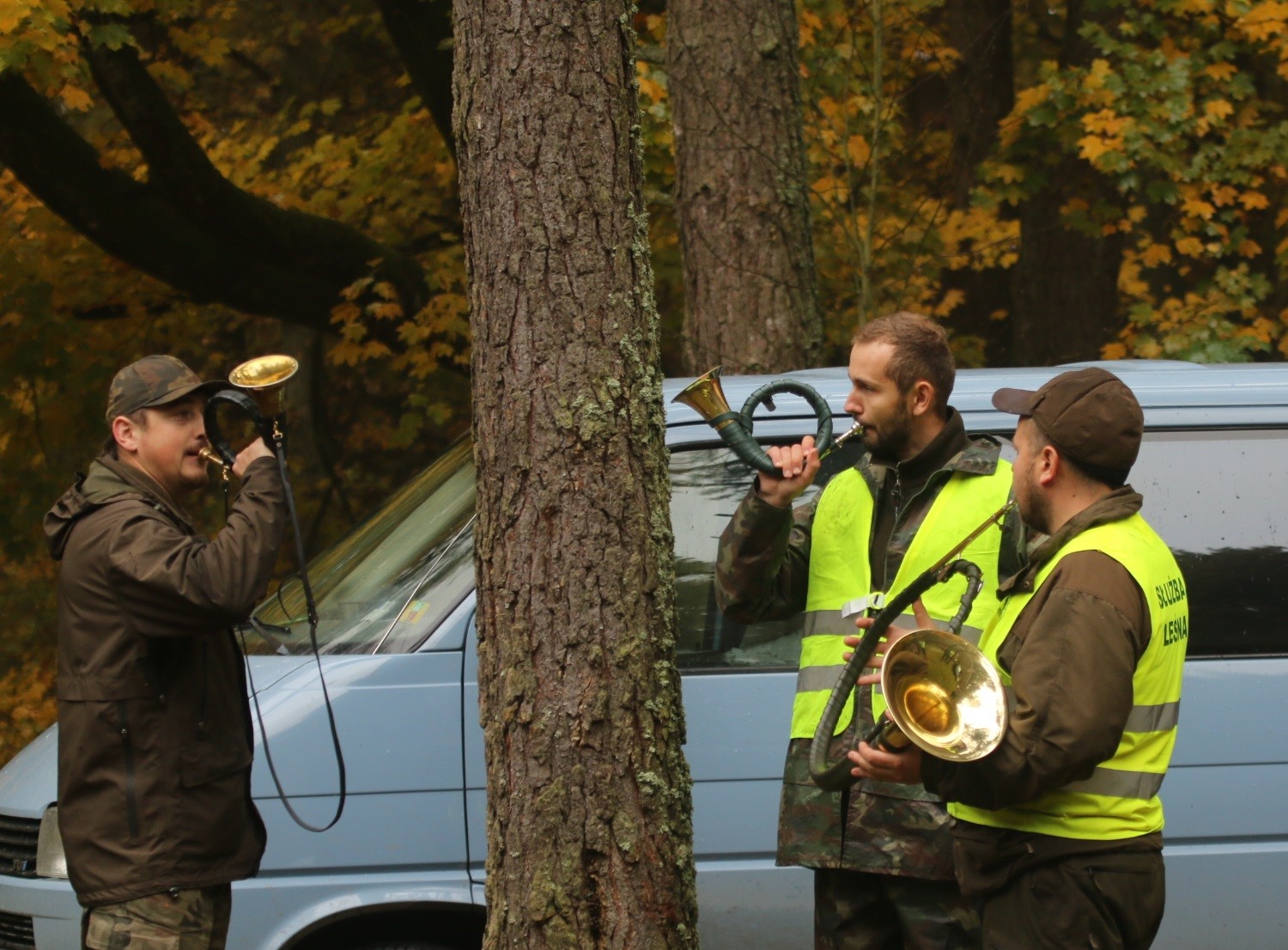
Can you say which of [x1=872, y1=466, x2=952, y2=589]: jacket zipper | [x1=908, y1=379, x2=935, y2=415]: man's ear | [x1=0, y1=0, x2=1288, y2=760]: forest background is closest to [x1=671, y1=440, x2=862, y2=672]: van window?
[x1=872, y1=466, x2=952, y2=589]: jacket zipper

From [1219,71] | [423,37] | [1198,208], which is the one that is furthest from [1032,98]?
[423,37]

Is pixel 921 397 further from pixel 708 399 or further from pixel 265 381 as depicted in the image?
pixel 265 381

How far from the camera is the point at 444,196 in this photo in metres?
10.0

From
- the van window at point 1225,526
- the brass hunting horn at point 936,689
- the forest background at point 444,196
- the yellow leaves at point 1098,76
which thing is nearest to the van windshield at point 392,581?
the brass hunting horn at point 936,689

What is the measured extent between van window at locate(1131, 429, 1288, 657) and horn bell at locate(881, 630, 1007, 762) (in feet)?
4.87

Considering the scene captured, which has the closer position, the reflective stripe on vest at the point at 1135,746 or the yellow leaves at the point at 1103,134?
the reflective stripe on vest at the point at 1135,746

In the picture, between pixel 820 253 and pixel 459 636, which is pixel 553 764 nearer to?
pixel 459 636

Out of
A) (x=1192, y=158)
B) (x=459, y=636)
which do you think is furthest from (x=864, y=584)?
(x=1192, y=158)

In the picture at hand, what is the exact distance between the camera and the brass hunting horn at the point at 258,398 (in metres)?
3.29

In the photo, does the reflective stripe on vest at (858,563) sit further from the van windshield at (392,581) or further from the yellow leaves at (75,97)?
the yellow leaves at (75,97)

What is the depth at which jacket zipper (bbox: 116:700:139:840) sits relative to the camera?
3119 mm

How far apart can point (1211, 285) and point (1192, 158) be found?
779 mm

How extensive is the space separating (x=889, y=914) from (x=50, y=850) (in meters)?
2.04

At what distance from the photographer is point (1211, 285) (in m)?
9.18
